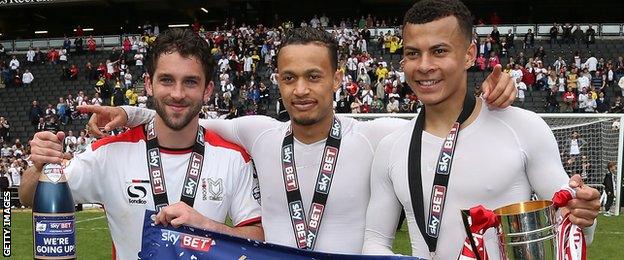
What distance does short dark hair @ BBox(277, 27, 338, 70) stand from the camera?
377 cm

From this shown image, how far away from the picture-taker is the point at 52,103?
108ft

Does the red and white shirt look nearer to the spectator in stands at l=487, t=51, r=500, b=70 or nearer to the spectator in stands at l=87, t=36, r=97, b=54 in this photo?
the spectator in stands at l=487, t=51, r=500, b=70

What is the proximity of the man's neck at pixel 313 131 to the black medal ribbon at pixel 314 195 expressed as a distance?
47 mm

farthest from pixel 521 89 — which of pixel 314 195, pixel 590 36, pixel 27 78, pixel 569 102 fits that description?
pixel 314 195

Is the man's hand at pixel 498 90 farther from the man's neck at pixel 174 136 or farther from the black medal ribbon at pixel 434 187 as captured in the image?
the man's neck at pixel 174 136

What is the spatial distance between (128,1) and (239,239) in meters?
40.1

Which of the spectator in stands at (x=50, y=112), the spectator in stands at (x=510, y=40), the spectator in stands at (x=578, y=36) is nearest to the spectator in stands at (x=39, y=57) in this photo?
the spectator in stands at (x=50, y=112)

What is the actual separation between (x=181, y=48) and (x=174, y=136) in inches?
15.8

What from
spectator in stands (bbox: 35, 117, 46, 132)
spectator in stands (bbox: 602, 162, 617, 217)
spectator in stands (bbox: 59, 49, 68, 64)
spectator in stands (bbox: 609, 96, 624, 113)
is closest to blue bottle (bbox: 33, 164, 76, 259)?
spectator in stands (bbox: 602, 162, 617, 217)

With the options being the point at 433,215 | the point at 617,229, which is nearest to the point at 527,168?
the point at 433,215

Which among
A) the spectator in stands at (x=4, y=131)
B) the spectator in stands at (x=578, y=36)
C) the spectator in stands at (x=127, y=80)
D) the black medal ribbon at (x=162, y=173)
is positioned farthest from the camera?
the spectator in stands at (x=578, y=36)

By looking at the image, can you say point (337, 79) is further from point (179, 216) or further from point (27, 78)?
point (27, 78)

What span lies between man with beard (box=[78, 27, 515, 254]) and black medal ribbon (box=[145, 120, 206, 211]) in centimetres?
26

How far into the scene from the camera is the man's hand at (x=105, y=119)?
147 inches
